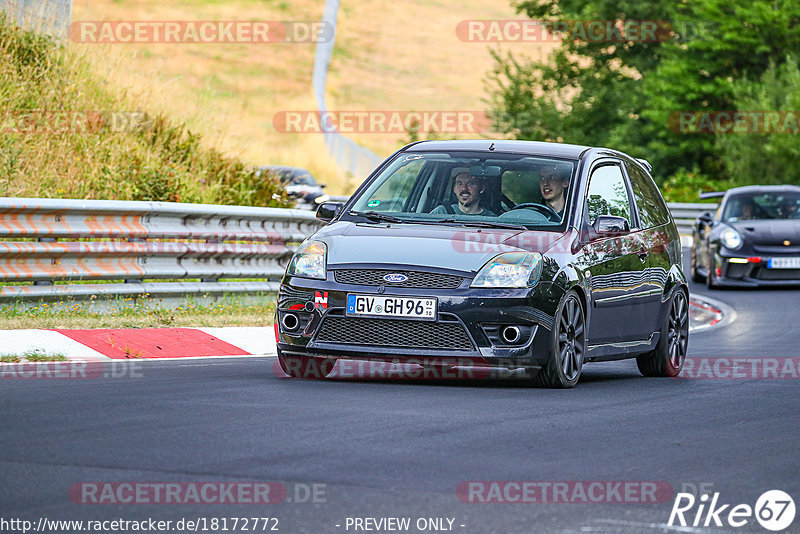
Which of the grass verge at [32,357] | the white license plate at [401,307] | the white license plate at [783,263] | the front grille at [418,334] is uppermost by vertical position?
the white license plate at [401,307]

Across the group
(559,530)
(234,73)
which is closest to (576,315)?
(559,530)

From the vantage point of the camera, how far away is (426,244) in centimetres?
941

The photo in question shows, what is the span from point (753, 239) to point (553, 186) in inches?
486

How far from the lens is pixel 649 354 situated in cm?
1134

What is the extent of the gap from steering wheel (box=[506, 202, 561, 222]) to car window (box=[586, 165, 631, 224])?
0.32 meters

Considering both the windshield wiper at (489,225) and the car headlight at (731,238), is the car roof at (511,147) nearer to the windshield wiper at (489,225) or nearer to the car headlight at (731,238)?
the windshield wiper at (489,225)

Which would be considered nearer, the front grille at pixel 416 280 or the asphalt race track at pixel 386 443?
the asphalt race track at pixel 386 443

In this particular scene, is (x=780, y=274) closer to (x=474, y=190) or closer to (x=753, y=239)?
(x=753, y=239)

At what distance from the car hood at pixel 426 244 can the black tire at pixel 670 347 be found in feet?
6.34

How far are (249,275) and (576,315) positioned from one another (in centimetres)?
573

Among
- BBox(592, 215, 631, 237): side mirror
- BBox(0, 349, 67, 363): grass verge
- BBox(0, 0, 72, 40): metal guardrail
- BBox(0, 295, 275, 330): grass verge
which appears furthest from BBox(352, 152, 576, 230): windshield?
BBox(0, 0, 72, 40): metal guardrail

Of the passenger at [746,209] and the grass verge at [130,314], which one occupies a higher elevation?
the passenger at [746,209]

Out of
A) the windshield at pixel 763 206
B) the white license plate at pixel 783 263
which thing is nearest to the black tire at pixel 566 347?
the white license plate at pixel 783 263

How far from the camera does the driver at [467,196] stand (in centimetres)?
1019
